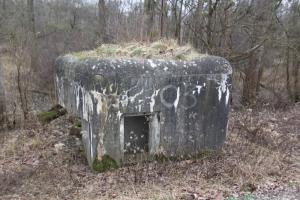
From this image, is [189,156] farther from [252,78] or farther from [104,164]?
[252,78]

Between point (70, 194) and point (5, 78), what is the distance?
482 cm

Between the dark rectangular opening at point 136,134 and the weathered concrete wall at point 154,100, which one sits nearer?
the weathered concrete wall at point 154,100

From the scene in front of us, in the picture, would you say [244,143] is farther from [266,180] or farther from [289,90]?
[289,90]

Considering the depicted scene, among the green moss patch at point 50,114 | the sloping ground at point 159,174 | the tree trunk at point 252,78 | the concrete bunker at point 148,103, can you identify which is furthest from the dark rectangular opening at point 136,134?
the tree trunk at point 252,78

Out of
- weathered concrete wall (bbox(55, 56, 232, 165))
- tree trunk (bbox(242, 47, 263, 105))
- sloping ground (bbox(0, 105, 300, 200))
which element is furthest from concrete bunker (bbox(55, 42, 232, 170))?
tree trunk (bbox(242, 47, 263, 105))

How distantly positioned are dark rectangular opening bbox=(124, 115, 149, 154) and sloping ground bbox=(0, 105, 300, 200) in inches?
15.4

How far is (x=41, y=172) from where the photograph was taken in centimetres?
466

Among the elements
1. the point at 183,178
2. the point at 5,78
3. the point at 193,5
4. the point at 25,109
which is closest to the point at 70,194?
the point at 183,178

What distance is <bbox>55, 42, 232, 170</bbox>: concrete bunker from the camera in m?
4.40

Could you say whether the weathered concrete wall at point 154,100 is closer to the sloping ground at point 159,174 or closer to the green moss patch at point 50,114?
the sloping ground at point 159,174

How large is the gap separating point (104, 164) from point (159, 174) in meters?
0.79

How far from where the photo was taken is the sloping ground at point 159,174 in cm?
406

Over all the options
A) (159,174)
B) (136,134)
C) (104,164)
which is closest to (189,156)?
(159,174)

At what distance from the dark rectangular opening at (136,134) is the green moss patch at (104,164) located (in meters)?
0.47
